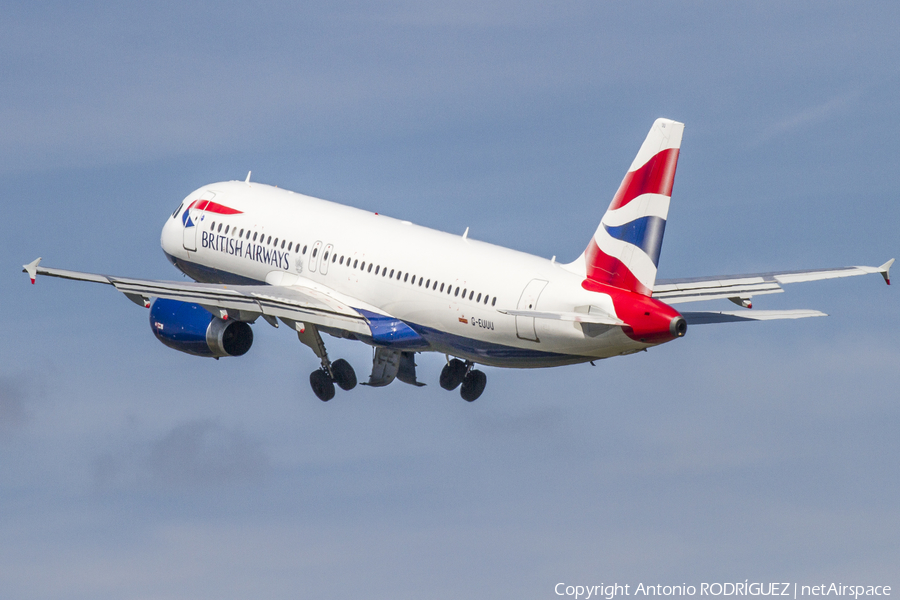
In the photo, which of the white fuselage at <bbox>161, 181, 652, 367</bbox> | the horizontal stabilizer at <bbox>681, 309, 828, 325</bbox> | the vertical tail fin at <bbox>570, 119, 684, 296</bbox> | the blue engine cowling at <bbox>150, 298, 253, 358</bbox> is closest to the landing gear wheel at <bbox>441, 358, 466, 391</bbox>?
the white fuselage at <bbox>161, 181, 652, 367</bbox>

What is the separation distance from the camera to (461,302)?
56.6 meters

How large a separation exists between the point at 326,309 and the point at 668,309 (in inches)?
510

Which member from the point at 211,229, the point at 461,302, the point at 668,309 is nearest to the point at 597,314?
the point at 668,309

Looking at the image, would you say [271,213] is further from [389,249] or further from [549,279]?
[549,279]

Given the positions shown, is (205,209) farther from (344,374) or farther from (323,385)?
(344,374)

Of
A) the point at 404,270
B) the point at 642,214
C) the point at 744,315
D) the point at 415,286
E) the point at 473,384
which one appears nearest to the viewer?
the point at 642,214

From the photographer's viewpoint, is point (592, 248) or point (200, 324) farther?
point (200, 324)

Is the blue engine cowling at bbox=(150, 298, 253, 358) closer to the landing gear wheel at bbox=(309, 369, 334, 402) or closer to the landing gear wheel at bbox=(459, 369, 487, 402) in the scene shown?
the landing gear wheel at bbox=(309, 369, 334, 402)

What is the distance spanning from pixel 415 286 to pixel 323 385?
6.23 m

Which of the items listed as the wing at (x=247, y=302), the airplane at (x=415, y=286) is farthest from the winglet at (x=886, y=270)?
the wing at (x=247, y=302)

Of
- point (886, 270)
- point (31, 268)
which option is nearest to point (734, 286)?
point (886, 270)

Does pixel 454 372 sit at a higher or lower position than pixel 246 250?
lower

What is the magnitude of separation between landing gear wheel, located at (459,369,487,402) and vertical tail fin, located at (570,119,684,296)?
11121mm

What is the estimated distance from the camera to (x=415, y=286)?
58.2 metres
